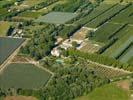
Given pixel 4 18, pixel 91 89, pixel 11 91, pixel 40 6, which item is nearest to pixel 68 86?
pixel 91 89

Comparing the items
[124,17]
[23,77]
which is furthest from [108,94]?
[124,17]

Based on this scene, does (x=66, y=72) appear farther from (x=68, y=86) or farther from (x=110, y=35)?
(x=110, y=35)

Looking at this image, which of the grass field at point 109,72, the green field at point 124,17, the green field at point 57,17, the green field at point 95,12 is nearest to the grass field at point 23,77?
the grass field at point 109,72

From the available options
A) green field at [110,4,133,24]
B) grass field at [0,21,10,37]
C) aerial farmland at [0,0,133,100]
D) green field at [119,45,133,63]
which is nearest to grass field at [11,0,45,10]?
aerial farmland at [0,0,133,100]

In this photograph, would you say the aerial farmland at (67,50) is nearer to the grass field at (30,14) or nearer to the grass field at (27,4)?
the grass field at (30,14)

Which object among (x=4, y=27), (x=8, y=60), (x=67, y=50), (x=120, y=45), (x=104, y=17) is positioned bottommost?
(x=104, y=17)

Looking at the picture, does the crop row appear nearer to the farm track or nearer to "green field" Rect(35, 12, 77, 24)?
"green field" Rect(35, 12, 77, 24)

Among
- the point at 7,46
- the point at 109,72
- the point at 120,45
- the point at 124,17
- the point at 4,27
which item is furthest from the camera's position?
the point at 4,27

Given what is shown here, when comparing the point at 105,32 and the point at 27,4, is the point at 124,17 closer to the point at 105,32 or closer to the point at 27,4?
the point at 105,32
